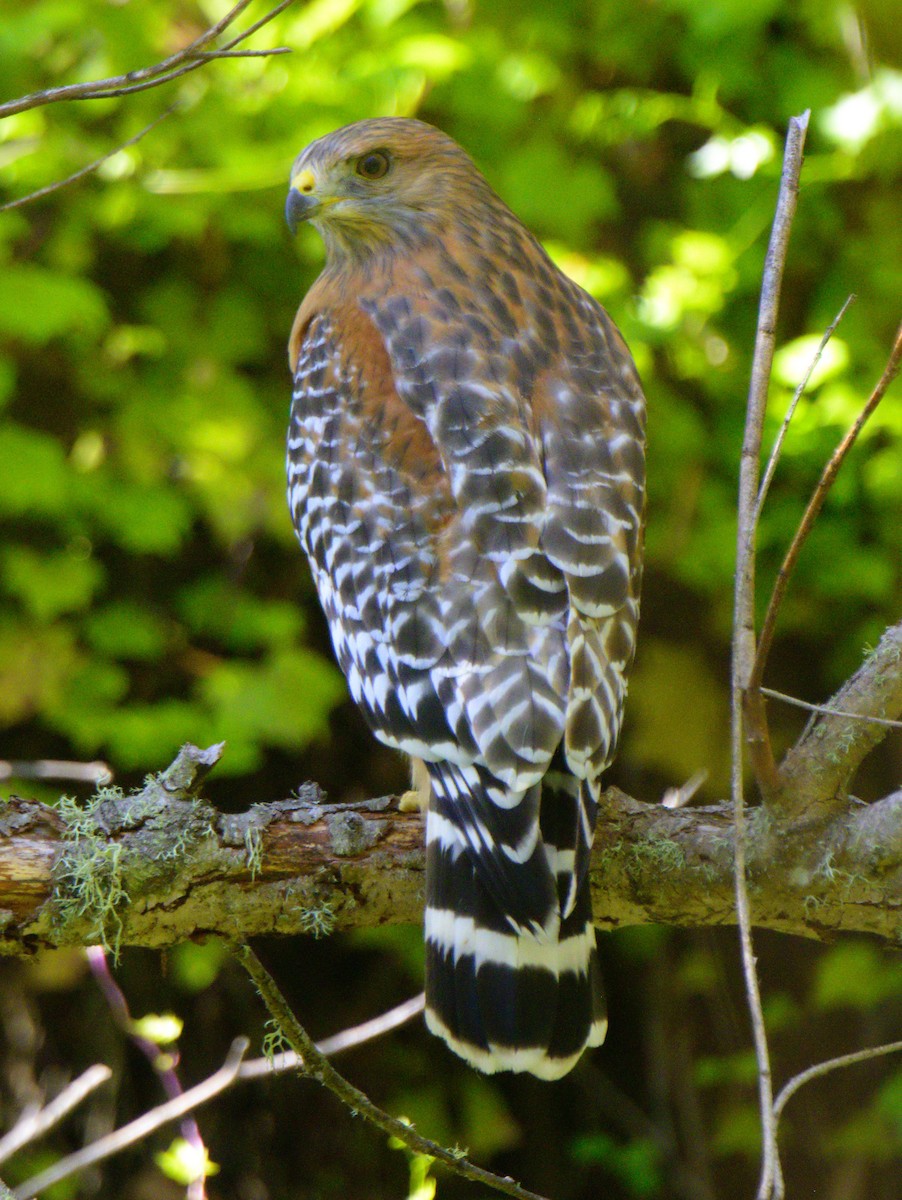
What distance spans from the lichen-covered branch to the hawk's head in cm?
140

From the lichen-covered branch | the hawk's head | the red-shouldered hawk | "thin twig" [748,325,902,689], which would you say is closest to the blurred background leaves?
the hawk's head

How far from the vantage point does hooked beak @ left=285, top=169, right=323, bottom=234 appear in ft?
9.84

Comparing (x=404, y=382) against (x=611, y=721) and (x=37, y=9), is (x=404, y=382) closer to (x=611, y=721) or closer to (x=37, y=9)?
(x=611, y=721)

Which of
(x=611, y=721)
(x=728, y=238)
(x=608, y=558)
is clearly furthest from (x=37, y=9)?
(x=611, y=721)

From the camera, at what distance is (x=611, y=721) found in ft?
7.16

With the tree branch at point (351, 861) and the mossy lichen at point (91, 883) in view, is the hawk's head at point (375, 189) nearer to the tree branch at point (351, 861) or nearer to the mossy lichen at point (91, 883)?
the tree branch at point (351, 861)

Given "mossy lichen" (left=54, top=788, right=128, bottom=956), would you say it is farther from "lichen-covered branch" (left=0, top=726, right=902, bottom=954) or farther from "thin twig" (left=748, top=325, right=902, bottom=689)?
"thin twig" (left=748, top=325, right=902, bottom=689)

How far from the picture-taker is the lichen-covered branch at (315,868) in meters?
2.07

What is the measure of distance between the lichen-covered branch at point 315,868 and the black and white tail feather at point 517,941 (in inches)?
6.0

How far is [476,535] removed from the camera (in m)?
2.33

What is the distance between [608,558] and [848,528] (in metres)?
2.00

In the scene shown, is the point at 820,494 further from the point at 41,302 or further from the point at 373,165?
the point at 41,302

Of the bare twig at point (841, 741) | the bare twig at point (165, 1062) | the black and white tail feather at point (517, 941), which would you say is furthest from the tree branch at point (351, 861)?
the bare twig at point (165, 1062)

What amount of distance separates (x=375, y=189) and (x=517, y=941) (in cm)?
179
